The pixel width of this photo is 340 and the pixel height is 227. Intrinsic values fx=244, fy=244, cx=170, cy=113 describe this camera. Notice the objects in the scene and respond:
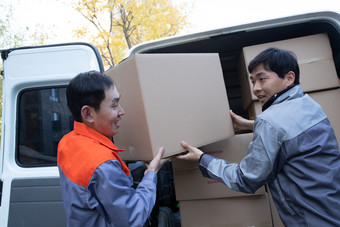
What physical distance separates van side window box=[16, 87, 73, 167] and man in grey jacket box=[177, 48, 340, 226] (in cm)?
137

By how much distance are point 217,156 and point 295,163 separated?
59 cm

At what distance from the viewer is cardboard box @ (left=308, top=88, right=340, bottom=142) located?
165 centimetres

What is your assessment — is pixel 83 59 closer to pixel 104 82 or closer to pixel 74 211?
pixel 104 82

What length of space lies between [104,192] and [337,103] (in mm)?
1632

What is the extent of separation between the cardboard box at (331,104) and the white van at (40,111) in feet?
1.43

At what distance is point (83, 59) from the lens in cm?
189

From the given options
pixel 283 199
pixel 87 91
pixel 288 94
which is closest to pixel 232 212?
pixel 283 199

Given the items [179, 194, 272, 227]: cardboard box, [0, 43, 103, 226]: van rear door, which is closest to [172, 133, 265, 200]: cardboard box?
[179, 194, 272, 227]: cardboard box

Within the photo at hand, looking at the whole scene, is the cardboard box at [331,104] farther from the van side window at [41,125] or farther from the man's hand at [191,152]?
the van side window at [41,125]

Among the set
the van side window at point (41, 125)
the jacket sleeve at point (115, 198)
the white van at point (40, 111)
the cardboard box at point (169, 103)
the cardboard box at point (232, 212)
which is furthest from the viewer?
the van side window at point (41, 125)

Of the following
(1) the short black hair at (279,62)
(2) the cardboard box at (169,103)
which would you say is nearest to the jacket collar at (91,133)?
(2) the cardboard box at (169,103)

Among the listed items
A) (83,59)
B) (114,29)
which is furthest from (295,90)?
(114,29)

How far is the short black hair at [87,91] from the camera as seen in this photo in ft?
3.78

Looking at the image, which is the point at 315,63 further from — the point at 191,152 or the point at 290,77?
the point at 191,152
